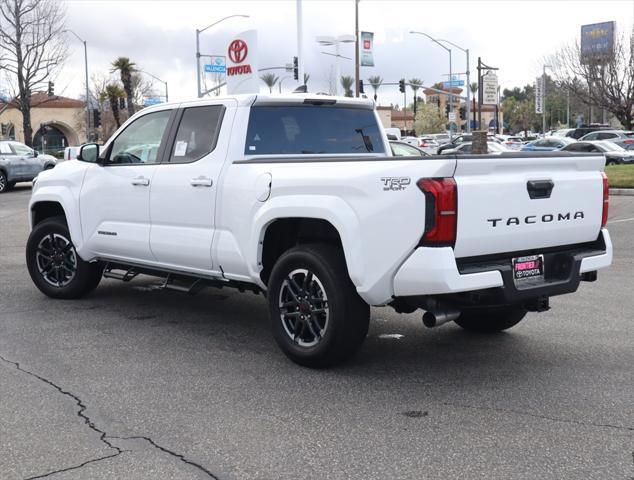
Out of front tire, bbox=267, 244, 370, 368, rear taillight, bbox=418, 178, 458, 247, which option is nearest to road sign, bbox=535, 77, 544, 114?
front tire, bbox=267, 244, 370, 368

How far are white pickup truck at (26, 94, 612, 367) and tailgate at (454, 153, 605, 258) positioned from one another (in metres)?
0.01

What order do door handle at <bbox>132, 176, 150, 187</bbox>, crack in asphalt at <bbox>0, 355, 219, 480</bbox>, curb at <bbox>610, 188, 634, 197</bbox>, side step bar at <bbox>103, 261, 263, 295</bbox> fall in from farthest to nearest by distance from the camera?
curb at <bbox>610, 188, 634, 197</bbox>, door handle at <bbox>132, 176, 150, 187</bbox>, side step bar at <bbox>103, 261, 263, 295</bbox>, crack in asphalt at <bbox>0, 355, 219, 480</bbox>

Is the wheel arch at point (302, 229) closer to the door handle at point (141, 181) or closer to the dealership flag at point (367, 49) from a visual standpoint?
the door handle at point (141, 181)

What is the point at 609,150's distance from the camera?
32969 millimetres

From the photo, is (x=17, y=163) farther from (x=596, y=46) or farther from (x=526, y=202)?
(x=596, y=46)

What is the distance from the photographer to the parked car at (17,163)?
26297mm

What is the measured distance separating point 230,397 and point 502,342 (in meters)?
2.47

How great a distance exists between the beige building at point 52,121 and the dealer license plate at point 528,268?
7140 centimetres

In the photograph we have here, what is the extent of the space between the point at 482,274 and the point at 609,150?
30.5 meters

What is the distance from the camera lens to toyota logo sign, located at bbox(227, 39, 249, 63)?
2694 cm

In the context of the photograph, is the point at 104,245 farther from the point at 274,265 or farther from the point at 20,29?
the point at 20,29

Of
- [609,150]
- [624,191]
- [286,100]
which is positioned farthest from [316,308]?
[609,150]

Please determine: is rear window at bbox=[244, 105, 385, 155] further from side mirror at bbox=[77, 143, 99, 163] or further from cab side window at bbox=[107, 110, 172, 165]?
side mirror at bbox=[77, 143, 99, 163]

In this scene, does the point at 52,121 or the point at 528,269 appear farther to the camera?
the point at 52,121
